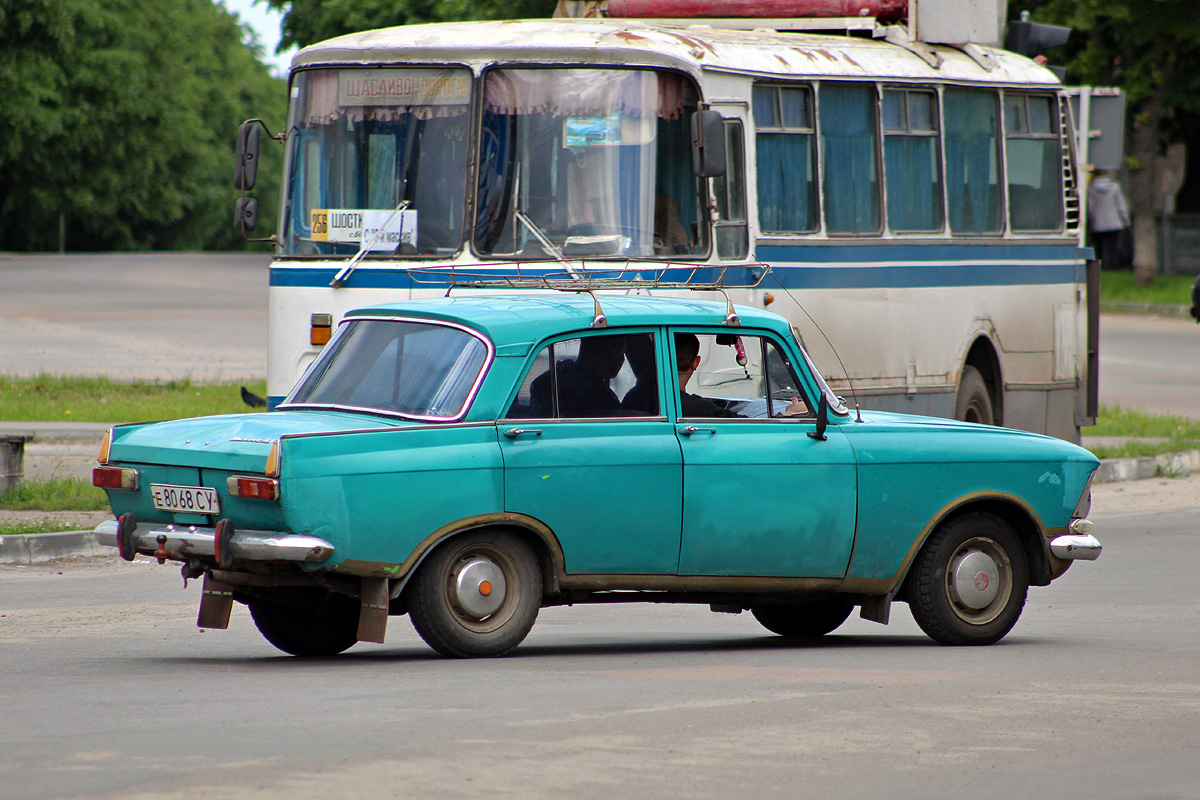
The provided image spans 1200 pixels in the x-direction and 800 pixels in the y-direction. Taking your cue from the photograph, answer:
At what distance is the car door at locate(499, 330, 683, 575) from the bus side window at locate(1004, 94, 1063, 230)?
9.06 m

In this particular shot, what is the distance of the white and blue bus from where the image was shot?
12.7 meters

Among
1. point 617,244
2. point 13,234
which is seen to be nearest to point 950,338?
point 617,244

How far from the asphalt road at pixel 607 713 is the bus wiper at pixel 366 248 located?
370 cm

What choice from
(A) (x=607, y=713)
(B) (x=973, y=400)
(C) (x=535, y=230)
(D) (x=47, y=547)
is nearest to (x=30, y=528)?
(D) (x=47, y=547)

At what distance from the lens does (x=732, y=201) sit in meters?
13.4

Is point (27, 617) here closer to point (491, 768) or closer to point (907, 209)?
point (491, 768)

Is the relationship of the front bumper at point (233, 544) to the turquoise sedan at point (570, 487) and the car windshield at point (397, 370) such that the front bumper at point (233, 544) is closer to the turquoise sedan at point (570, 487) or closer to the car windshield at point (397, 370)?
the turquoise sedan at point (570, 487)

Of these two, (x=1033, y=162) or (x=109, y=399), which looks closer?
(x=1033, y=162)

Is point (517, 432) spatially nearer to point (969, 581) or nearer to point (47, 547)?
point (969, 581)

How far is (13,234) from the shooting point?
7256cm

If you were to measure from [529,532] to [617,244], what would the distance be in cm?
534

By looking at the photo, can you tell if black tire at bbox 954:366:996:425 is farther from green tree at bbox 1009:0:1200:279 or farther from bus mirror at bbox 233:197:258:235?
green tree at bbox 1009:0:1200:279

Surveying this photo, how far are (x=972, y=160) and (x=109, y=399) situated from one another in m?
9.54

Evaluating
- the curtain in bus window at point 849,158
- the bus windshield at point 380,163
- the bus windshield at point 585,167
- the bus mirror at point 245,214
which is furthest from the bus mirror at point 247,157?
the curtain in bus window at point 849,158
